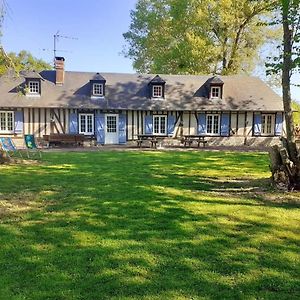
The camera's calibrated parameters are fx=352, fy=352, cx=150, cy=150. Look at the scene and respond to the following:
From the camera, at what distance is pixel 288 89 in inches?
317

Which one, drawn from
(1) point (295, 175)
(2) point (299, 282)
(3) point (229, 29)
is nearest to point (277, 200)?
(1) point (295, 175)

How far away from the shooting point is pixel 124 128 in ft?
66.9

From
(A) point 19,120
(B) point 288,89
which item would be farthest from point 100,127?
(B) point 288,89

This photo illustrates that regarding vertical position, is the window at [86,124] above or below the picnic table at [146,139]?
above

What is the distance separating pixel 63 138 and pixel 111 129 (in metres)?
3.21

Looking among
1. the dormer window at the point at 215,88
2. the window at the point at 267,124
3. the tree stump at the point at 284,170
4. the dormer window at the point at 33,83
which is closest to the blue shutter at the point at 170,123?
the dormer window at the point at 215,88

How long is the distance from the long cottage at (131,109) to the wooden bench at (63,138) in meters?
1.32

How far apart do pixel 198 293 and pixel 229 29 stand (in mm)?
26697

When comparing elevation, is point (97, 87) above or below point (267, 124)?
above

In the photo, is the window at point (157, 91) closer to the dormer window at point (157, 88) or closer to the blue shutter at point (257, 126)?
the dormer window at point (157, 88)

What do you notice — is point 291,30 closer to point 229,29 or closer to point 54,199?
point 54,199

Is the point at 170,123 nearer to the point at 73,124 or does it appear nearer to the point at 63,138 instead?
the point at 73,124

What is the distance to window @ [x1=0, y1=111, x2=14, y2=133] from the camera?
1953 cm

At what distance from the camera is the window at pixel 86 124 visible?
2011 cm
